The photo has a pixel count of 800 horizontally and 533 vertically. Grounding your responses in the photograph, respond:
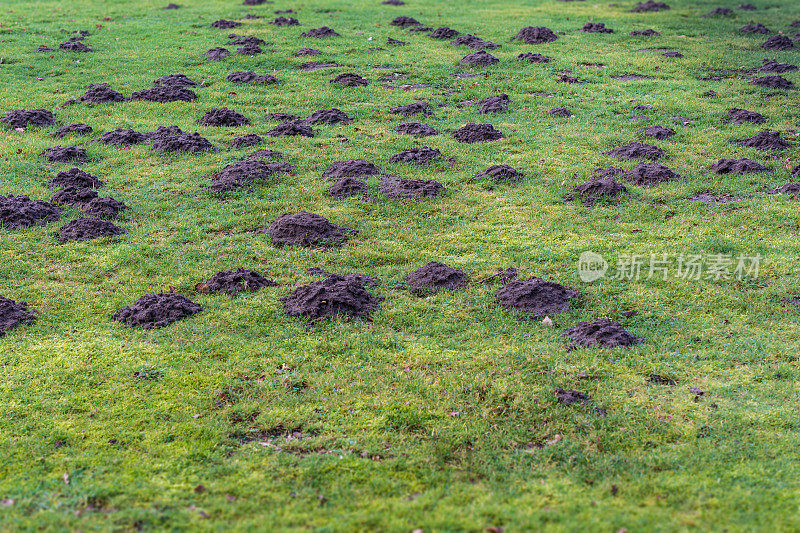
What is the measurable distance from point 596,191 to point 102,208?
9264 mm

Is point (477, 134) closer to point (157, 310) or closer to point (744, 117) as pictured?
point (744, 117)

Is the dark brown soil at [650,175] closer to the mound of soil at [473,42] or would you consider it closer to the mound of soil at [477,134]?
the mound of soil at [477,134]

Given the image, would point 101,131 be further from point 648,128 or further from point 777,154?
point 777,154

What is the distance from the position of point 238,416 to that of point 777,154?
1312 cm

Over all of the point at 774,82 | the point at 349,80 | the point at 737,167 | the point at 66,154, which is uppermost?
the point at 774,82

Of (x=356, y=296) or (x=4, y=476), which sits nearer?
(x=4, y=476)

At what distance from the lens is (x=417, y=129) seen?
57.2 feet

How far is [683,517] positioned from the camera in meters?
5.95

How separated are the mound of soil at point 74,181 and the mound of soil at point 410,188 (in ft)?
18.8

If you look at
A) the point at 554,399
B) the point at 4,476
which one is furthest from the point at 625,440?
the point at 4,476

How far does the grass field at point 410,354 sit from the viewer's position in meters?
6.33

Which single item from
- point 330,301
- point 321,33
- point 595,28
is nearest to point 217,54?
point 321,33

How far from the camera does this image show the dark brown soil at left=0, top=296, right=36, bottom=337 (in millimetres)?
9305

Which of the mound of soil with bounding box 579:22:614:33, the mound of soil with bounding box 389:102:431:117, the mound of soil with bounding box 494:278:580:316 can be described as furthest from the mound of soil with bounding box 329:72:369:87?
the mound of soil with bounding box 494:278:580:316
